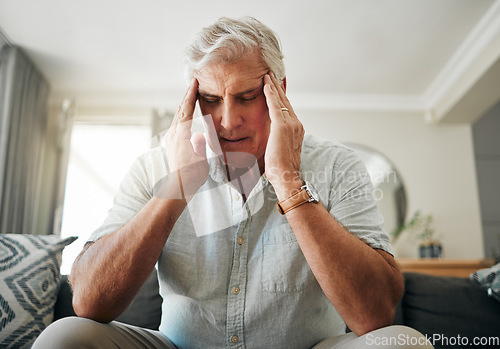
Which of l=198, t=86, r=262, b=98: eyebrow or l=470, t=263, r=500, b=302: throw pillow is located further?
l=470, t=263, r=500, b=302: throw pillow

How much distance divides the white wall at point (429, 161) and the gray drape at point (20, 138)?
2.46 m

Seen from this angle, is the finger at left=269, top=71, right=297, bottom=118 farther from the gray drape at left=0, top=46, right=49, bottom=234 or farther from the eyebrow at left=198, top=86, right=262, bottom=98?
the gray drape at left=0, top=46, right=49, bottom=234

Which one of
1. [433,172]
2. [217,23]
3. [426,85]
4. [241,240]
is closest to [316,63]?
[426,85]

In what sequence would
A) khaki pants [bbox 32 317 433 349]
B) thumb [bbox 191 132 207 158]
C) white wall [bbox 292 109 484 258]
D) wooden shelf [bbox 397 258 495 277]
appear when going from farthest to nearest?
white wall [bbox 292 109 484 258] < wooden shelf [bbox 397 258 495 277] < thumb [bbox 191 132 207 158] < khaki pants [bbox 32 317 433 349]

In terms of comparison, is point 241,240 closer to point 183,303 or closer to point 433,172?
point 183,303

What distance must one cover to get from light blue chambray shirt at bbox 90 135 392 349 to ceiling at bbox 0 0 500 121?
2051 mm

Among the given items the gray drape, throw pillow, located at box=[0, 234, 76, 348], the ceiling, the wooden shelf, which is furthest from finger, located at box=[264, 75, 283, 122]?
the gray drape

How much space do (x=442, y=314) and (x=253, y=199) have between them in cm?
85

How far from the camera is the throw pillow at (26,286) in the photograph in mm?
1308

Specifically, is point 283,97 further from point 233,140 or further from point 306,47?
point 306,47

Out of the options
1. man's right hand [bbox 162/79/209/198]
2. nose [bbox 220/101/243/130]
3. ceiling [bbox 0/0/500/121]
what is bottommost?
man's right hand [bbox 162/79/209/198]

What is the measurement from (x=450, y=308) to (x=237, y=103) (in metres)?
1.05

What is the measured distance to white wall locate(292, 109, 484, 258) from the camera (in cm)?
394

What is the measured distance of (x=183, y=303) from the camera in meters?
1.03
